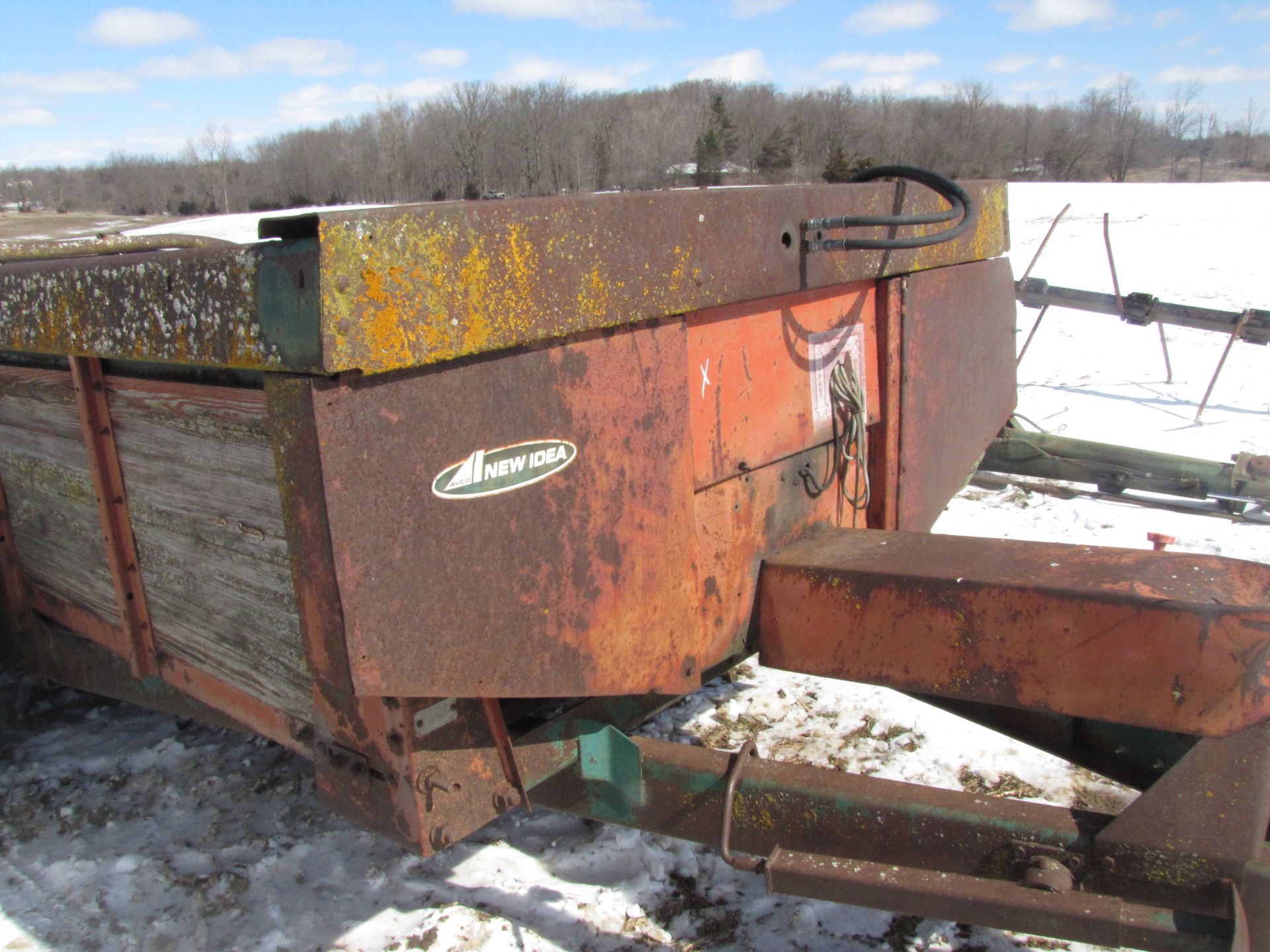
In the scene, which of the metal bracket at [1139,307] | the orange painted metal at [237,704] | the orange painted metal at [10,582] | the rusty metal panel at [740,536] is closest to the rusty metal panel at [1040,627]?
the rusty metal panel at [740,536]

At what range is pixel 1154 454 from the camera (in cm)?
495

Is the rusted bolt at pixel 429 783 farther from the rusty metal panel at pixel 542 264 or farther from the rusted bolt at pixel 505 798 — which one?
the rusty metal panel at pixel 542 264

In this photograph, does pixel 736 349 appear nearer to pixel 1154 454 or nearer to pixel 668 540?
pixel 668 540

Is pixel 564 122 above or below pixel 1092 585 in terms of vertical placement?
above

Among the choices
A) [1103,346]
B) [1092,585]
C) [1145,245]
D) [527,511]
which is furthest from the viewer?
[1145,245]

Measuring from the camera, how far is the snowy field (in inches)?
95.7

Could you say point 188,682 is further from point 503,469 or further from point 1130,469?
point 1130,469

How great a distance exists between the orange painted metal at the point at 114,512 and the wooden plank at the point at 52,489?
0.11 m

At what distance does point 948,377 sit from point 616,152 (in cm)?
766

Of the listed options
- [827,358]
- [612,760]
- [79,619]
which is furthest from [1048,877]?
[79,619]

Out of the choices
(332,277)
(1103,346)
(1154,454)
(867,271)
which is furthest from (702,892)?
(1103,346)

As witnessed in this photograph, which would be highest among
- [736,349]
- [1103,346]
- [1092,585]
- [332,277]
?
[332,277]

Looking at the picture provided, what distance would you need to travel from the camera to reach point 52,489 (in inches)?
97.1

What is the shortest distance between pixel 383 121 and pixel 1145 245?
1478 centimetres
